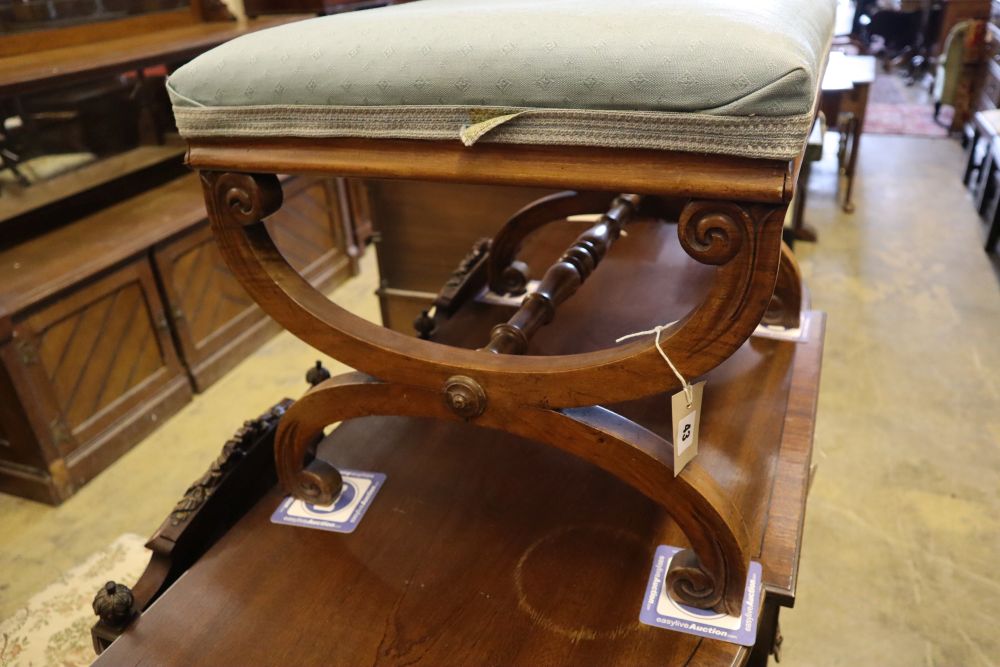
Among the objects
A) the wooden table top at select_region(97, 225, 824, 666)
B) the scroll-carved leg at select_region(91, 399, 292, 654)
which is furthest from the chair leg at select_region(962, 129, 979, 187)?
the scroll-carved leg at select_region(91, 399, 292, 654)

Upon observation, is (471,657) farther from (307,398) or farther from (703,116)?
(703,116)

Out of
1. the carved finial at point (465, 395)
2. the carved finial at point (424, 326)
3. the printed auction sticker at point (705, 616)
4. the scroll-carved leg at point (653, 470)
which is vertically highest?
the carved finial at point (465, 395)

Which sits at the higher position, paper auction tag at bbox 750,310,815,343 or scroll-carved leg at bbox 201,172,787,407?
scroll-carved leg at bbox 201,172,787,407

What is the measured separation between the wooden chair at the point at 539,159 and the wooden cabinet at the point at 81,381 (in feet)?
3.70

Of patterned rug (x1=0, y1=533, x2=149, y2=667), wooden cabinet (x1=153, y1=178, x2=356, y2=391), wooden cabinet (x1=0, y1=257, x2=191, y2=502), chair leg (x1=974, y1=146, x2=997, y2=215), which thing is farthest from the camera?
chair leg (x1=974, y1=146, x2=997, y2=215)

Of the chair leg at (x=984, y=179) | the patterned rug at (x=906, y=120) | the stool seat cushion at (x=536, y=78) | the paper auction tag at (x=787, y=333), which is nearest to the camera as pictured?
the stool seat cushion at (x=536, y=78)

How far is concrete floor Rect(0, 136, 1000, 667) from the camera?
1.34 meters

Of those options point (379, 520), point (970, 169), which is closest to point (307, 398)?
point (379, 520)

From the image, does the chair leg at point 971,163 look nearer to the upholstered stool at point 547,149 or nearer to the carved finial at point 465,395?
the upholstered stool at point 547,149

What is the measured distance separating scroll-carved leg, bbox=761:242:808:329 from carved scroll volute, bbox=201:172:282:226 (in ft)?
2.36

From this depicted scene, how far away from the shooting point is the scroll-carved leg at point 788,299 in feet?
3.51

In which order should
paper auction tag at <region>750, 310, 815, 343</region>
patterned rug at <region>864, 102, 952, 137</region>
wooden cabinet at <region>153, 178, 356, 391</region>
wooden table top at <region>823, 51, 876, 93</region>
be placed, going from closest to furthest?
paper auction tag at <region>750, 310, 815, 343</region> → wooden cabinet at <region>153, 178, 356, 391</region> → wooden table top at <region>823, 51, 876, 93</region> → patterned rug at <region>864, 102, 952, 137</region>

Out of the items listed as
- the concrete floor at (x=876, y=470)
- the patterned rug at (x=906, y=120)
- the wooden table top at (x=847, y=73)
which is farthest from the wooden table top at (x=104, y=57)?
the patterned rug at (x=906, y=120)

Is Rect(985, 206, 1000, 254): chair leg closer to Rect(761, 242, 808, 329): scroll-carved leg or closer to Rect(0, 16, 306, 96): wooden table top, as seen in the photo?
Rect(761, 242, 808, 329): scroll-carved leg
